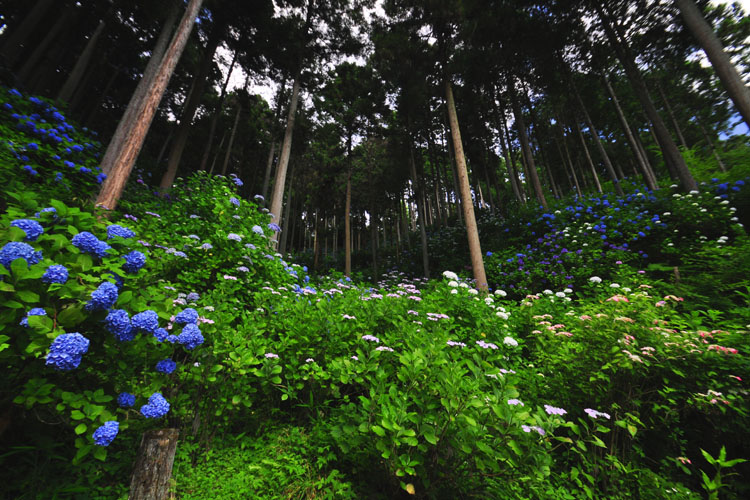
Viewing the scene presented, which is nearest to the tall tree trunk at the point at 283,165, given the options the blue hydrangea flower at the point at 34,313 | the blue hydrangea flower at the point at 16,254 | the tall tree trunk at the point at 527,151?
the blue hydrangea flower at the point at 16,254

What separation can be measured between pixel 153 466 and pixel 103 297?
1.13m

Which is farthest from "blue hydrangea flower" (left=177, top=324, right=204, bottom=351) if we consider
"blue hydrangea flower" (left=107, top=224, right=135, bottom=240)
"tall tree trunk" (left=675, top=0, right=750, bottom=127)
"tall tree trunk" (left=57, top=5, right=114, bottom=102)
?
"tall tree trunk" (left=57, top=5, right=114, bottom=102)

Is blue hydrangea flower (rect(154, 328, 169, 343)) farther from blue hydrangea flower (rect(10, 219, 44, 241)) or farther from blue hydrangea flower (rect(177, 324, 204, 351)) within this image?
blue hydrangea flower (rect(10, 219, 44, 241))

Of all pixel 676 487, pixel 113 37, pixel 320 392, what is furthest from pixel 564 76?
pixel 113 37

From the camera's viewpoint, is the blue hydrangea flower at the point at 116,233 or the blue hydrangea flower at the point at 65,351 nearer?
the blue hydrangea flower at the point at 65,351

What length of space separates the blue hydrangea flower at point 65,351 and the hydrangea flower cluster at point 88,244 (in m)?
0.54

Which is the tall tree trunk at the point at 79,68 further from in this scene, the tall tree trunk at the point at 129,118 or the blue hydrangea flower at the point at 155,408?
the blue hydrangea flower at the point at 155,408

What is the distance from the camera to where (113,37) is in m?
13.1

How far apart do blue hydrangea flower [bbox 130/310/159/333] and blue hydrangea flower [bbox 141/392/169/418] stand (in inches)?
18.3

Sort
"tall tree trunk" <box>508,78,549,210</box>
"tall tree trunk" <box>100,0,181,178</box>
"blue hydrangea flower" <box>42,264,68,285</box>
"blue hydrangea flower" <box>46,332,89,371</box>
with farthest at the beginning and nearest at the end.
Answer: "tall tree trunk" <box>508,78,549,210</box>, "tall tree trunk" <box>100,0,181,178</box>, "blue hydrangea flower" <box>42,264,68,285</box>, "blue hydrangea flower" <box>46,332,89,371</box>

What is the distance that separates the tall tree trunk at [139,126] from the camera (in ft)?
14.5

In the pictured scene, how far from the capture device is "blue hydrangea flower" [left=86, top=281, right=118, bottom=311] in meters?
1.24

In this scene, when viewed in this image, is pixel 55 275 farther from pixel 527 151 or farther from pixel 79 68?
pixel 79 68

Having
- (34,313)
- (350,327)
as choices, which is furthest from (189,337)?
(350,327)
